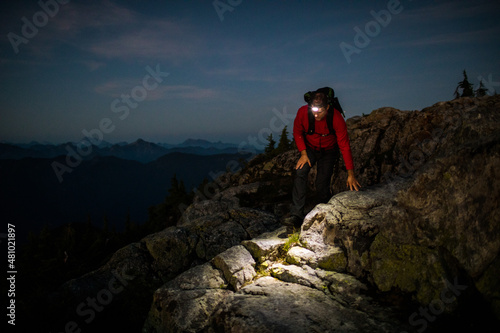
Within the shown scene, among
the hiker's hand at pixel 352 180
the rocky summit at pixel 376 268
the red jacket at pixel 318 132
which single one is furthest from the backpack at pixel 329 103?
the rocky summit at pixel 376 268

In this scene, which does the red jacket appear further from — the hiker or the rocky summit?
the rocky summit

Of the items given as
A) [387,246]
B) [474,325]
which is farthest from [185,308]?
[474,325]

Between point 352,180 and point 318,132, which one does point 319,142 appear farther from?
point 352,180

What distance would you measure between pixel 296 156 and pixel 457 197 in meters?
20.5

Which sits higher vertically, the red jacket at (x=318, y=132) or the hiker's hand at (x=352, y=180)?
the red jacket at (x=318, y=132)

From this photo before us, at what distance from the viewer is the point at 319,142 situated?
7.84 meters

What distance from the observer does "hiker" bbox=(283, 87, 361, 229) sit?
7156mm

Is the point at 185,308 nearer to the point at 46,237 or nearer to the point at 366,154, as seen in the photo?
the point at 366,154

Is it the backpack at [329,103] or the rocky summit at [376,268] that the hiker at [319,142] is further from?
the rocky summit at [376,268]

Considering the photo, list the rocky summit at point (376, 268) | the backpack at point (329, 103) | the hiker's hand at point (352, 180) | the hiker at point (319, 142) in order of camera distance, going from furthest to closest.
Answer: the hiker's hand at point (352, 180) < the hiker at point (319, 142) < the backpack at point (329, 103) < the rocky summit at point (376, 268)

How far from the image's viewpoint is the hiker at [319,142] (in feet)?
23.5

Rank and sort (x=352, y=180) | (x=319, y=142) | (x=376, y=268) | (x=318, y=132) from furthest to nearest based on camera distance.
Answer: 1. (x=319, y=142)
2. (x=318, y=132)
3. (x=352, y=180)
4. (x=376, y=268)

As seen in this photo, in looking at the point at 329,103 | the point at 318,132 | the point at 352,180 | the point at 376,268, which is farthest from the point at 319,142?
the point at 376,268

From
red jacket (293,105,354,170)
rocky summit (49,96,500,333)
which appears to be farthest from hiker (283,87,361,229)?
rocky summit (49,96,500,333)
